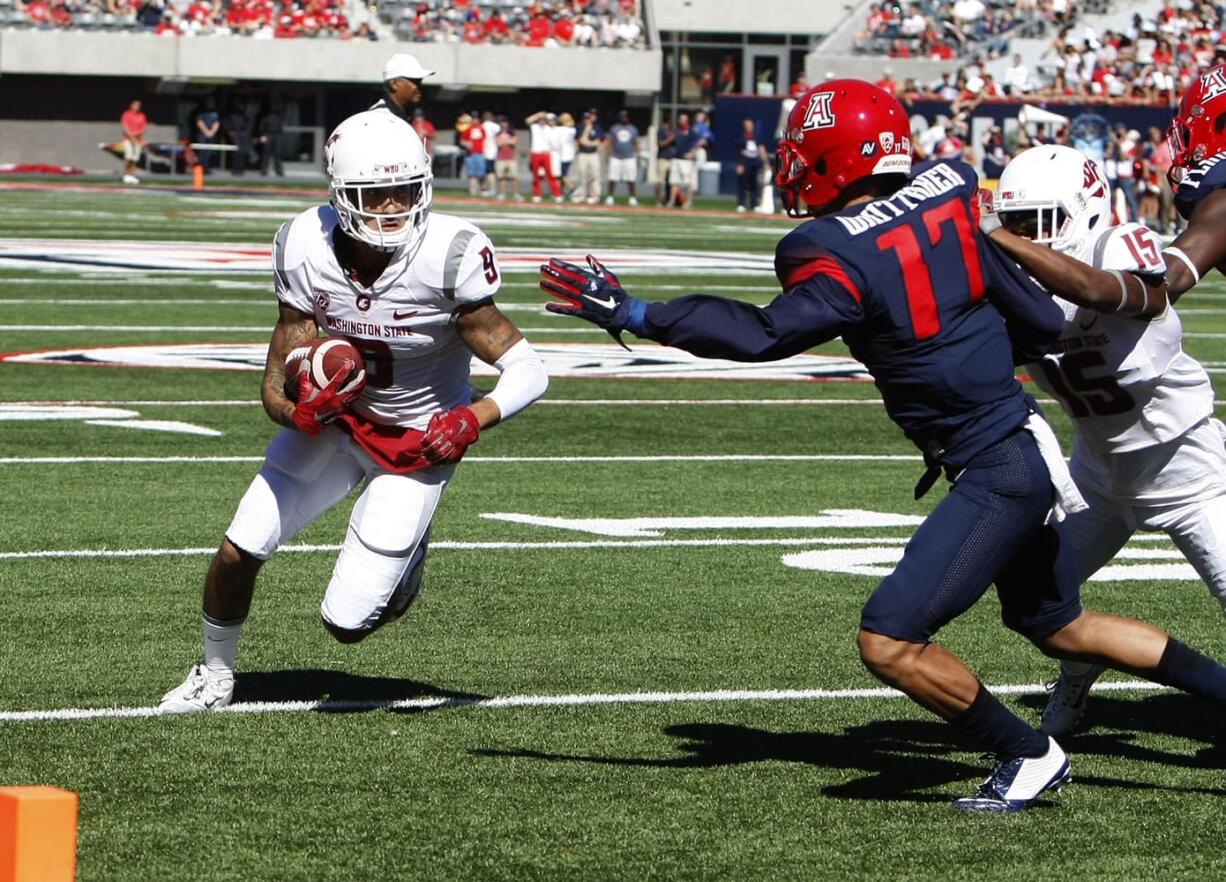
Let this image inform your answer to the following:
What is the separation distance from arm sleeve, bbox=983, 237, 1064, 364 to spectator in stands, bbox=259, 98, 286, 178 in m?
42.0

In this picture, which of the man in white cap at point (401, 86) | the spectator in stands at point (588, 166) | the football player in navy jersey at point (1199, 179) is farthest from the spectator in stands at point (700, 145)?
the football player in navy jersey at point (1199, 179)

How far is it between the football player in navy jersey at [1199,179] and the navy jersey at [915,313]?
0.73 meters

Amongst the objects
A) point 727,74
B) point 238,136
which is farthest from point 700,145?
point 727,74

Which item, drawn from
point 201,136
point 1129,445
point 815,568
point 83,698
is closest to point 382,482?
point 83,698

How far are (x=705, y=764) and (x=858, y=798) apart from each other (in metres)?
0.45

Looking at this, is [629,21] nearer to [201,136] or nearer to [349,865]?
[201,136]

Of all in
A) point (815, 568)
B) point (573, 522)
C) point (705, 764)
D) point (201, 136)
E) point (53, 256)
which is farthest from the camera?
point (201, 136)

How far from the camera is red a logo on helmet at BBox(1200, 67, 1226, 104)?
624 cm

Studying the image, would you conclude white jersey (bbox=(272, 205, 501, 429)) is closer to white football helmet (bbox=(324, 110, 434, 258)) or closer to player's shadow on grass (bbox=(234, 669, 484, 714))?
white football helmet (bbox=(324, 110, 434, 258))

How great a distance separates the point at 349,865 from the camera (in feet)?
14.6

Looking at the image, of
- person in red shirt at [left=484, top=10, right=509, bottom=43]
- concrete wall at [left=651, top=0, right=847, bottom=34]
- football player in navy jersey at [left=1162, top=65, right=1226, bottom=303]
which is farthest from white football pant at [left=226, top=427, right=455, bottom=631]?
concrete wall at [left=651, top=0, right=847, bottom=34]

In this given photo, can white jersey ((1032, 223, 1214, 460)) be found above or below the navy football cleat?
above

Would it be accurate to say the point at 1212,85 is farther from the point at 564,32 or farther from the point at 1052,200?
the point at 564,32

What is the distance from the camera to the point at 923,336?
477 cm
